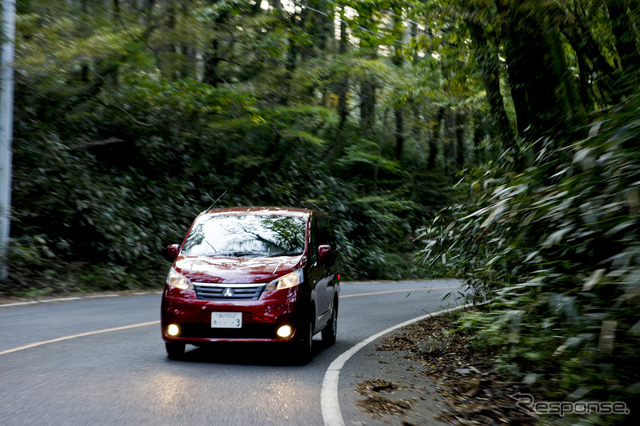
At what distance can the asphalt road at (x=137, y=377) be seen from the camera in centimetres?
552

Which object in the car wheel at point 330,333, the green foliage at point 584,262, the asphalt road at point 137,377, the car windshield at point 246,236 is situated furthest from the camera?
the car wheel at point 330,333

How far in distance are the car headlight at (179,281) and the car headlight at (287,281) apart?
0.99 meters

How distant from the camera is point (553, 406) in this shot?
5570mm

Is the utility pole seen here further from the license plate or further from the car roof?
the license plate

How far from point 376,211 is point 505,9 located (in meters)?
23.0

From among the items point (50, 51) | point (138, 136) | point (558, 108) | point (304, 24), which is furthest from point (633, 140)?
point (304, 24)

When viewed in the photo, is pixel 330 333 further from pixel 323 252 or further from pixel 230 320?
pixel 230 320

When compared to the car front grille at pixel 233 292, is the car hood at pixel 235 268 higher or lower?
higher

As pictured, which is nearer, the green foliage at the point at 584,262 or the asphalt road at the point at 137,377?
the green foliage at the point at 584,262

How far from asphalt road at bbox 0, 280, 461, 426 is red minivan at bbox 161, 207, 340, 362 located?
404 mm

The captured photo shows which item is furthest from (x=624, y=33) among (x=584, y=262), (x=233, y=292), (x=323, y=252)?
(x=233, y=292)

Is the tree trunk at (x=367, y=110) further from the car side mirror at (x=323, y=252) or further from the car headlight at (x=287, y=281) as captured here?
the car headlight at (x=287, y=281)

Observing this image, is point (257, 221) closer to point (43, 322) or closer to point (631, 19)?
point (43, 322)

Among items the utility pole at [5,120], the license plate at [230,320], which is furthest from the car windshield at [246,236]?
the utility pole at [5,120]
